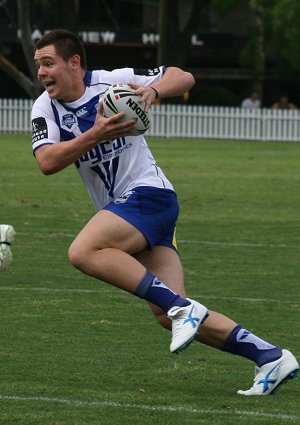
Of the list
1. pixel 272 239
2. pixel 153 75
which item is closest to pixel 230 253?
pixel 272 239

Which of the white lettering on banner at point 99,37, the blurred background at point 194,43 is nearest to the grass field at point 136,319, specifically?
the blurred background at point 194,43

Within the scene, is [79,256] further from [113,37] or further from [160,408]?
[113,37]

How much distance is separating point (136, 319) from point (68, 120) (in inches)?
121

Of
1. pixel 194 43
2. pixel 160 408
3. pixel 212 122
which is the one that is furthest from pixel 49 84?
pixel 194 43

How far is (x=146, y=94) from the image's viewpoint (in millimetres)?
7414

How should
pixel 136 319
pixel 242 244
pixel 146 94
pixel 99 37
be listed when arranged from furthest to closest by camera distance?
pixel 99 37 < pixel 242 244 < pixel 136 319 < pixel 146 94

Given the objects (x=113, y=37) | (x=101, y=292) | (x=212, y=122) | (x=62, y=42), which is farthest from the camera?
(x=113, y=37)

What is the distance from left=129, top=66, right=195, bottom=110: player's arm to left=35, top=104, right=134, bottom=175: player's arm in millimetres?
360

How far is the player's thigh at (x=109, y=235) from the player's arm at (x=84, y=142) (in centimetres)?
38

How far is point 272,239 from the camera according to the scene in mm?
16094

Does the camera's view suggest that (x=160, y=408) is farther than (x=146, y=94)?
No

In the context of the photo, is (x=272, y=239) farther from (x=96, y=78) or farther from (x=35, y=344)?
(x=96, y=78)

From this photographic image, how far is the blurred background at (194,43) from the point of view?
157 ft

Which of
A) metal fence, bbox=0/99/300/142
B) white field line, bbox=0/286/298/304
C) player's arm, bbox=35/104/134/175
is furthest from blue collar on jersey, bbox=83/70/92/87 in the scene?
metal fence, bbox=0/99/300/142
